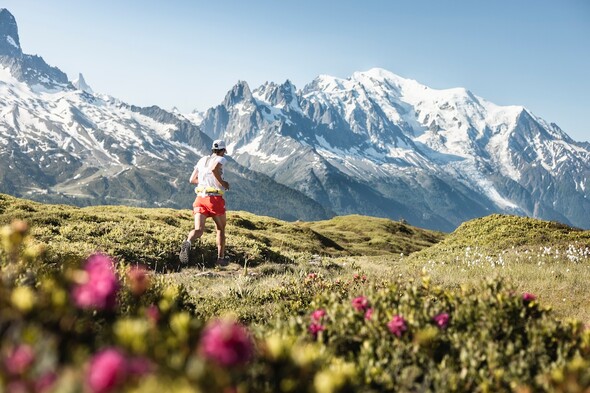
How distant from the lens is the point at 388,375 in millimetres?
4141

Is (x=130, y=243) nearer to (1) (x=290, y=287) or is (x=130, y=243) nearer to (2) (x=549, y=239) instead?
(1) (x=290, y=287)

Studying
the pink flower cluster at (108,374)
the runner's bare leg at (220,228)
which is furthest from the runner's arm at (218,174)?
the pink flower cluster at (108,374)

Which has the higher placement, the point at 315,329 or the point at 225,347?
the point at 225,347

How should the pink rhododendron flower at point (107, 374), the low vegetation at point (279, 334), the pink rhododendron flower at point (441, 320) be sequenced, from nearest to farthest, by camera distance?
the pink rhododendron flower at point (107, 374) < the low vegetation at point (279, 334) < the pink rhododendron flower at point (441, 320)

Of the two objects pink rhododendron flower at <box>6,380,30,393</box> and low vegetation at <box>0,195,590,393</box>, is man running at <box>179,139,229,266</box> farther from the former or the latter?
pink rhododendron flower at <box>6,380,30,393</box>

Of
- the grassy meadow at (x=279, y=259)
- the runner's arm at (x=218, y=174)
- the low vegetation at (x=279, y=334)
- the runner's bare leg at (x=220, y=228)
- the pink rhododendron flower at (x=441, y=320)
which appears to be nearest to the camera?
the low vegetation at (x=279, y=334)

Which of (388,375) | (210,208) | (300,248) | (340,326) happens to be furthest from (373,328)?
(300,248)

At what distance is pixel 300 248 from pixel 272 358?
3113 cm

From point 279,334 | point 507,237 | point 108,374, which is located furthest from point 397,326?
point 507,237

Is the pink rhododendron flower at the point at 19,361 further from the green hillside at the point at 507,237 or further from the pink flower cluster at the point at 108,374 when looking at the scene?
the green hillside at the point at 507,237

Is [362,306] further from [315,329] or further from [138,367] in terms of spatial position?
[138,367]

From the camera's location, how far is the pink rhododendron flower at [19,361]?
2.11 m

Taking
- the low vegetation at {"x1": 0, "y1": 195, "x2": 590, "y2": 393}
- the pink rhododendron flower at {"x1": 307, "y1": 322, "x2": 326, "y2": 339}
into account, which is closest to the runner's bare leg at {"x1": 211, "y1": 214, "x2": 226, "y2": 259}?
the low vegetation at {"x1": 0, "y1": 195, "x2": 590, "y2": 393}

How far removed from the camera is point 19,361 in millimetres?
2111
